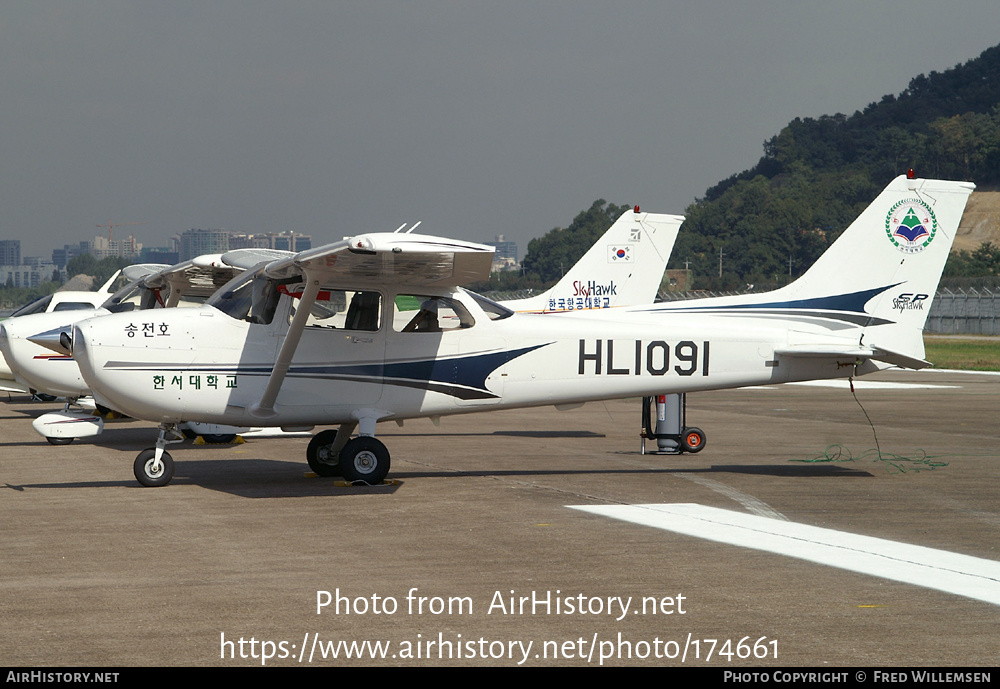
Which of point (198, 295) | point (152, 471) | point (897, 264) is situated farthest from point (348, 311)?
point (198, 295)

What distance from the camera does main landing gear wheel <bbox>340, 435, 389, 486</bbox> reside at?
1013cm

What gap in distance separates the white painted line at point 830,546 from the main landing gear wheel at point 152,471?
384cm

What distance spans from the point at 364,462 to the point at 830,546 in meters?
4.39

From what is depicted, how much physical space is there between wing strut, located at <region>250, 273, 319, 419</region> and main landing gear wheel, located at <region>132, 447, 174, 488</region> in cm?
97

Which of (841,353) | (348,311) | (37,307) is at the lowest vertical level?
(841,353)

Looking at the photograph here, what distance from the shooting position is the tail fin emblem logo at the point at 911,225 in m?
11.5

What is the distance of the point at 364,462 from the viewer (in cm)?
1017

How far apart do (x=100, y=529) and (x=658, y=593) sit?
434 cm

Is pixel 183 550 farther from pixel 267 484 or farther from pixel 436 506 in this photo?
pixel 267 484

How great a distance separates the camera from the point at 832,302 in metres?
11.6

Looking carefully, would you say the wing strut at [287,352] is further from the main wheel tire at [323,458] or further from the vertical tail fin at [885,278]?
the vertical tail fin at [885,278]

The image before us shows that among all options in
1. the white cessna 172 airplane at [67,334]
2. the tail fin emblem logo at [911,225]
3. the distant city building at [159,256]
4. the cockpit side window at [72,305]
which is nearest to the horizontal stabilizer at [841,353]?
the tail fin emblem logo at [911,225]

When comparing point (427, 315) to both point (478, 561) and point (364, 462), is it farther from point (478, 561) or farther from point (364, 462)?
point (478, 561)

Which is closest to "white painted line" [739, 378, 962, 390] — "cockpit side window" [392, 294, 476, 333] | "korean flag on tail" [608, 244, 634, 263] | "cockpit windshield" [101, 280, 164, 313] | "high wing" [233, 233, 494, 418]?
"korean flag on tail" [608, 244, 634, 263]
